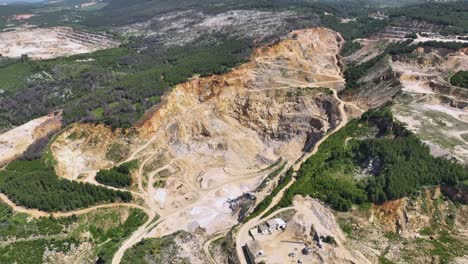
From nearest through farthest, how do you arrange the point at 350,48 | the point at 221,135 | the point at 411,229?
1. the point at 411,229
2. the point at 221,135
3. the point at 350,48

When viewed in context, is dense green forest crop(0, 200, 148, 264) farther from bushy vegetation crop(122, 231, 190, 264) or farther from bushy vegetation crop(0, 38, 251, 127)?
bushy vegetation crop(0, 38, 251, 127)

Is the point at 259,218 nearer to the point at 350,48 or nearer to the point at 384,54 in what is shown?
the point at 384,54

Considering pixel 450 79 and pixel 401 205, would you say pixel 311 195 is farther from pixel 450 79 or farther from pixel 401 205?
pixel 450 79

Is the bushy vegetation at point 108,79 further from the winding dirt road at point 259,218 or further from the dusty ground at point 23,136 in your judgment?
the winding dirt road at point 259,218

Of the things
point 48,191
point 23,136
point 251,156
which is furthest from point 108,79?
point 48,191

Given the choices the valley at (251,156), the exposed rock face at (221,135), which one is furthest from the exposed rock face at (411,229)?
the exposed rock face at (221,135)

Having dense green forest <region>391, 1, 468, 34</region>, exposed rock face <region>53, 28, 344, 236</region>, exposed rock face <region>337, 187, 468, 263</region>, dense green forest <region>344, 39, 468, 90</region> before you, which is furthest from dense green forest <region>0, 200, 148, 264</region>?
dense green forest <region>391, 1, 468, 34</region>
